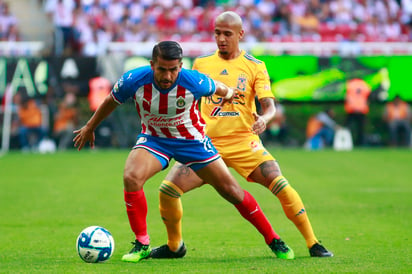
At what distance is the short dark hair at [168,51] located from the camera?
6.87 meters

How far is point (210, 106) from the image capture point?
8.13 meters

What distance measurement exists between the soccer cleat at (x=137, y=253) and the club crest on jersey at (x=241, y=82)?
185cm

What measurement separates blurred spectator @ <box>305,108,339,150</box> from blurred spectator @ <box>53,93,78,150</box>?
7.57m

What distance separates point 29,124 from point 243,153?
1786cm

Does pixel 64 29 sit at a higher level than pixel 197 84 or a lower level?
lower

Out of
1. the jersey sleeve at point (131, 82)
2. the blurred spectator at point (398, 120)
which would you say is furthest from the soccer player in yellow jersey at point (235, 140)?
the blurred spectator at point (398, 120)

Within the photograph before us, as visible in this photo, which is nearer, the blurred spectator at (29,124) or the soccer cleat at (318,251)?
the soccer cleat at (318,251)

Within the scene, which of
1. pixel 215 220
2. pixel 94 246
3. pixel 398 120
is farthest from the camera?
pixel 398 120

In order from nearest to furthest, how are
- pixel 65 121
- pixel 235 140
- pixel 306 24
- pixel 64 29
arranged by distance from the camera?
pixel 235 140 < pixel 65 121 < pixel 64 29 < pixel 306 24

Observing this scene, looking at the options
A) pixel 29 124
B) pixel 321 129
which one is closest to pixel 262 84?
pixel 29 124

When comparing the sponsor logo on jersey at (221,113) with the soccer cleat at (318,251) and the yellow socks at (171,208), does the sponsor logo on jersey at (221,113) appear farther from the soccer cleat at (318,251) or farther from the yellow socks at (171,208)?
the soccer cleat at (318,251)

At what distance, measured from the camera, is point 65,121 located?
25.2 metres

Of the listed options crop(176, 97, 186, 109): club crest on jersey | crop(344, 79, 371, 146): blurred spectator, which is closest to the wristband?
crop(176, 97, 186, 109): club crest on jersey

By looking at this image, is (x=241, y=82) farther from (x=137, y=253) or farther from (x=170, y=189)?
(x=137, y=253)
